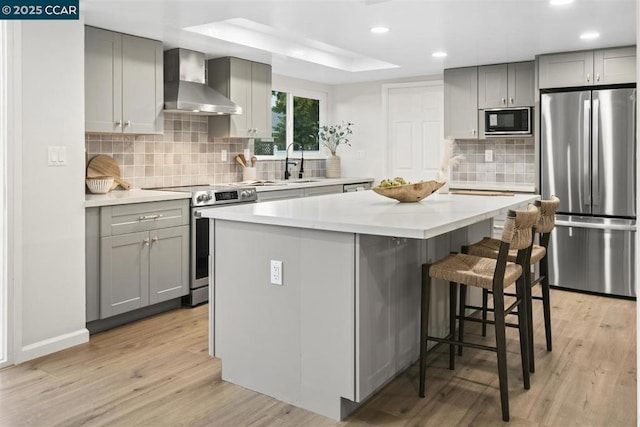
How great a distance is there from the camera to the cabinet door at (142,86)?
434 cm

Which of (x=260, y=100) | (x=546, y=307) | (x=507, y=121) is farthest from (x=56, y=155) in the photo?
(x=507, y=121)

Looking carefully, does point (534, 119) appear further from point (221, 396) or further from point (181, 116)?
point (221, 396)

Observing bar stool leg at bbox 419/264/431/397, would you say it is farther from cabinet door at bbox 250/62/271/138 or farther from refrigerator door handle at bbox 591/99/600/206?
cabinet door at bbox 250/62/271/138

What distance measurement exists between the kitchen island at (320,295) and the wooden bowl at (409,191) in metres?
0.14

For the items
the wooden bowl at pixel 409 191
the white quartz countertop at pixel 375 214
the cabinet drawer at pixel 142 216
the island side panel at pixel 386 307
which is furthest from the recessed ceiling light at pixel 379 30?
the cabinet drawer at pixel 142 216

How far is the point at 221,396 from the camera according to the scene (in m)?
2.80

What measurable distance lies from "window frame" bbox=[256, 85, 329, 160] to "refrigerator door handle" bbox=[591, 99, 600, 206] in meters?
3.29

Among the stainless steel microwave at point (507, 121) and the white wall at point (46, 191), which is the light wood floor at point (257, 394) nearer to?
the white wall at point (46, 191)

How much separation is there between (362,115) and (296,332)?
483cm

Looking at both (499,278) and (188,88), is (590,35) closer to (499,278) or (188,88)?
(499,278)

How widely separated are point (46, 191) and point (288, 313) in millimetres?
1747

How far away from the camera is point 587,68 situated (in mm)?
4902

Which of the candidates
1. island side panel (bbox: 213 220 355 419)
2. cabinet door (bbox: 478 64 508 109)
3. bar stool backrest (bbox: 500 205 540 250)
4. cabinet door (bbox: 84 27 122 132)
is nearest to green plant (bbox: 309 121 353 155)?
cabinet door (bbox: 478 64 508 109)

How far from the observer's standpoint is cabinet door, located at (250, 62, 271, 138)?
18.3 feet
